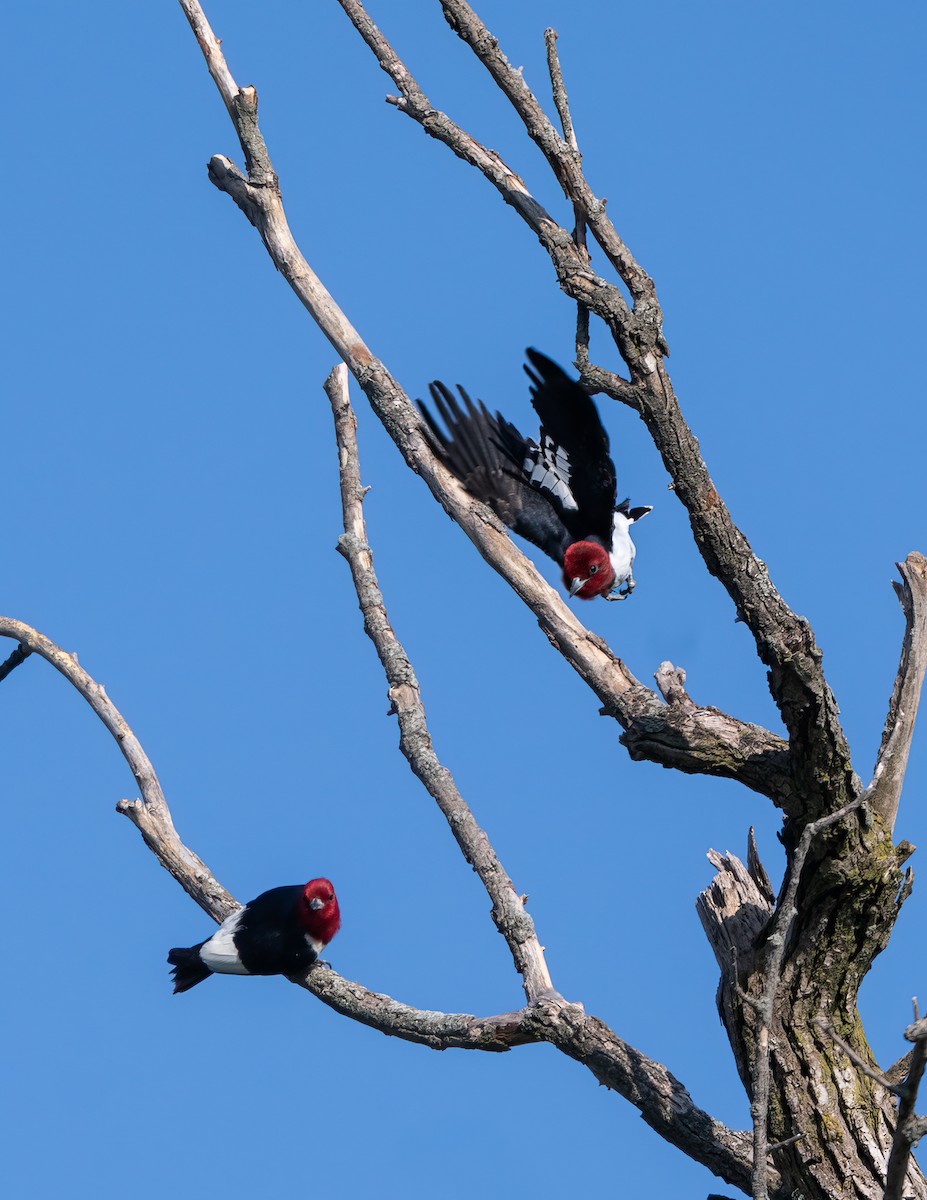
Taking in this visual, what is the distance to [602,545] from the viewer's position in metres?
8.01

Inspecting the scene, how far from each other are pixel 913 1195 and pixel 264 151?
538 cm

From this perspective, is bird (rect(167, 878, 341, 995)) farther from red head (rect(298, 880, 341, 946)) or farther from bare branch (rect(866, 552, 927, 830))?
bare branch (rect(866, 552, 927, 830))

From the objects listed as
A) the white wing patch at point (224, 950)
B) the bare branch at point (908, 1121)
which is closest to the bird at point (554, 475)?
the white wing patch at point (224, 950)

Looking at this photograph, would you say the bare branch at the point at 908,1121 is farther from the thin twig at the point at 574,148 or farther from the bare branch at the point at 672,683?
the thin twig at the point at 574,148

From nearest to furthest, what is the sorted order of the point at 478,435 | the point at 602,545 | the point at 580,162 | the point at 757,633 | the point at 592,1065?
the point at 757,633 → the point at 592,1065 → the point at 580,162 → the point at 478,435 → the point at 602,545

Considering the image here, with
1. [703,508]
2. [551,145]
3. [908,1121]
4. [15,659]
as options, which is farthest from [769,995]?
[15,659]

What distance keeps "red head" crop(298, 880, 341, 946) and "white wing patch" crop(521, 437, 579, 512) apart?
247cm

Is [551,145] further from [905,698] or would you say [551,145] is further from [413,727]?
[413,727]

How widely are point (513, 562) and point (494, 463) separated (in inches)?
61.8

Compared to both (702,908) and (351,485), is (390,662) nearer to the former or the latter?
(351,485)

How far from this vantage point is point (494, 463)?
686 centimetres

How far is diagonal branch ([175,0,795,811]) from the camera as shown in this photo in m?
4.21

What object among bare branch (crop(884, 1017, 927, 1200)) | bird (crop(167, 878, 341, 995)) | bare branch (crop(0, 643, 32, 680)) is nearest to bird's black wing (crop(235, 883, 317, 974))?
bird (crop(167, 878, 341, 995))

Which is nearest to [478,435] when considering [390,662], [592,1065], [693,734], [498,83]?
[390,662]
